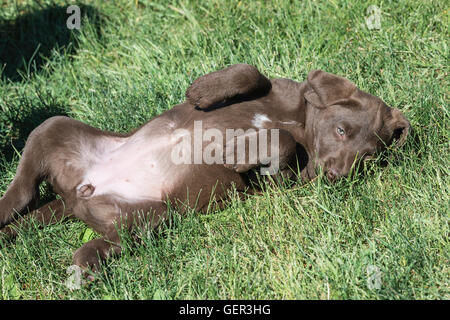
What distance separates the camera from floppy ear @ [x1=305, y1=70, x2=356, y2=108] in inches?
171

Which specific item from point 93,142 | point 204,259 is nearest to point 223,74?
point 93,142

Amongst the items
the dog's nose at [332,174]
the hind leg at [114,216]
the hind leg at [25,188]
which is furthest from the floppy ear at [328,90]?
the hind leg at [25,188]

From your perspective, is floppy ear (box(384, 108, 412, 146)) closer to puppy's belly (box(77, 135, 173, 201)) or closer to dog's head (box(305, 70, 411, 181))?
dog's head (box(305, 70, 411, 181))

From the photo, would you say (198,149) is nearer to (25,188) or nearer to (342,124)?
(342,124)

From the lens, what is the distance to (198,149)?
4262mm

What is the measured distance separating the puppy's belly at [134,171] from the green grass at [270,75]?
0.32 meters

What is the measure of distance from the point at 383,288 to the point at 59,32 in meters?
4.66

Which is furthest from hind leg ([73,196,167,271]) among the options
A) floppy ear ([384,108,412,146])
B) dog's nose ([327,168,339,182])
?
floppy ear ([384,108,412,146])

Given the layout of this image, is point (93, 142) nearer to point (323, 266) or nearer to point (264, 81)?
point (264, 81)

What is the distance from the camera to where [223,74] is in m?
4.34

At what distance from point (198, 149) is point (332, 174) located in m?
0.99

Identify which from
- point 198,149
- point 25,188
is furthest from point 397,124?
point 25,188

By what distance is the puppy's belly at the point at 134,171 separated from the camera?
4.21m
